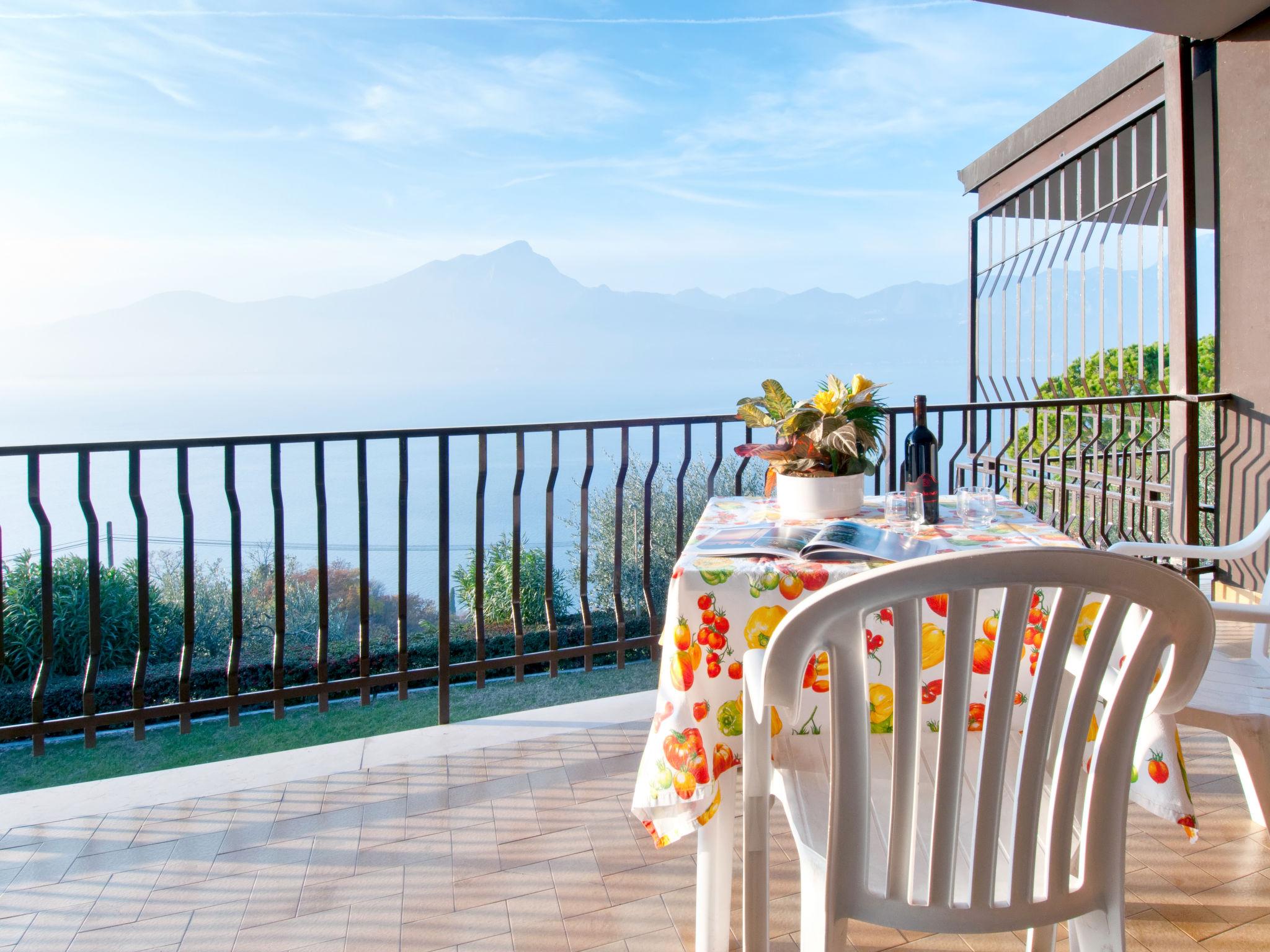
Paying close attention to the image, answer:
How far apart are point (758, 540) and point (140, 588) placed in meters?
1.91

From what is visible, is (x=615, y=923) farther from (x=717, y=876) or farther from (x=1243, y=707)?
(x=1243, y=707)

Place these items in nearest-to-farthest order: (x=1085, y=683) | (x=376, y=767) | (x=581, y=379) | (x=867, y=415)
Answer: (x=1085, y=683), (x=867, y=415), (x=376, y=767), (x=581, y=379)

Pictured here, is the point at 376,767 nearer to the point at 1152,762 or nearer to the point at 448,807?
the point at 448,807

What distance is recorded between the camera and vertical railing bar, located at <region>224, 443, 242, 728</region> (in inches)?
98.5

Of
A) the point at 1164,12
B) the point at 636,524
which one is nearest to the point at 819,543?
the point at 1164,12

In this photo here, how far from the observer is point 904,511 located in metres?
1.88

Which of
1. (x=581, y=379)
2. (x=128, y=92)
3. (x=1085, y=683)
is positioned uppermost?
(x=128, y=92)

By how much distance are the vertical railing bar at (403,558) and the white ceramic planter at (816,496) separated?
131 centimetres

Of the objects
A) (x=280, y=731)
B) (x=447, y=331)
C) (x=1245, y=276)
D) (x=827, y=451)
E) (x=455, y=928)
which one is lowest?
(x=280, y=731)

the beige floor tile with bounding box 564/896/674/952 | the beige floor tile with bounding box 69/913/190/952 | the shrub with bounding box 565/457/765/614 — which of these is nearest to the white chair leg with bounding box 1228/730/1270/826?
the beige floor tile with bounding box 564/896/674/952

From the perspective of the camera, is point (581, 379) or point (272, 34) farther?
point (581, 379)

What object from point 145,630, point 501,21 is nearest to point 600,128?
point 501,21

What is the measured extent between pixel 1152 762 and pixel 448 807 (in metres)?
1.65

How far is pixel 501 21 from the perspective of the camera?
21484 millimetres
